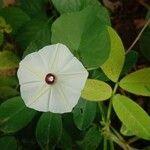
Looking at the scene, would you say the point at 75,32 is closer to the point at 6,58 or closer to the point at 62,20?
the point at 62,20

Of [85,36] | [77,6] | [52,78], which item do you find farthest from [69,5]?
[52,78]

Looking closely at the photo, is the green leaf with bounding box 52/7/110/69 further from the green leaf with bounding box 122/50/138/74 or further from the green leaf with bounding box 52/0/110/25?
the green leaf with bounding box 122/50/138/74

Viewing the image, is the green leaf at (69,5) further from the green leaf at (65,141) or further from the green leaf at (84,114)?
the green leaf at (65,141)

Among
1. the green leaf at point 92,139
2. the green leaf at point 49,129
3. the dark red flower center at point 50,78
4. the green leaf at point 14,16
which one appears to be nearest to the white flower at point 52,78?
the dark red flower center at point 50,78

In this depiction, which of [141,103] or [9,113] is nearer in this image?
[9,113]

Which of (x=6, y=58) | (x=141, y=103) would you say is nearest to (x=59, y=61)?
(x=6, y=58)

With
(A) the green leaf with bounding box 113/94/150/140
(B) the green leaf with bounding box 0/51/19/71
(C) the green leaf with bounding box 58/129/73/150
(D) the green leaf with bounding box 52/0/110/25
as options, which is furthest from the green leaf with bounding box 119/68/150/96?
(B) the green leaf with bounding box 0/51/19/71

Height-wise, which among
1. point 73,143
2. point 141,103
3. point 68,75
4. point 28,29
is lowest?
point 141,103
